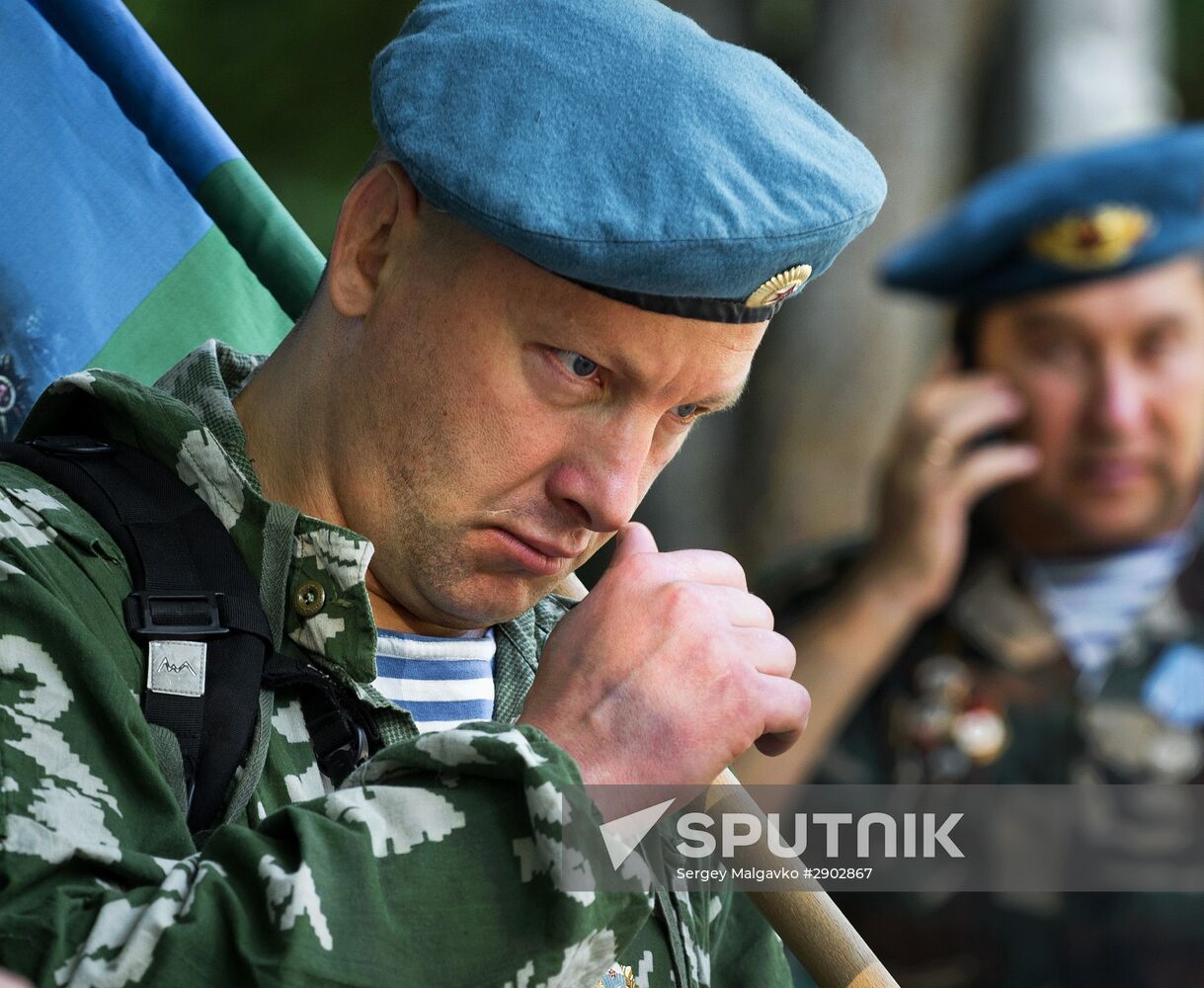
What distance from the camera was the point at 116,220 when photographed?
2.63 meters

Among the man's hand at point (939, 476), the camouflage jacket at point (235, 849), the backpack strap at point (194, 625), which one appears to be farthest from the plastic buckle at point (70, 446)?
the man's hand at point (939, 476)

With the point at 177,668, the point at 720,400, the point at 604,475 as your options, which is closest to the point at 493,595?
the point at 604,475

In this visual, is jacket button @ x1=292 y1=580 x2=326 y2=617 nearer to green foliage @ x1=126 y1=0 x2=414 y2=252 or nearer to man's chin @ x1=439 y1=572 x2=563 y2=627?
man's chin @ x1=439 y1=572 x2=563 y2=627

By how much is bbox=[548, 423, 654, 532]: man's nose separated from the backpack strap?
0.30m

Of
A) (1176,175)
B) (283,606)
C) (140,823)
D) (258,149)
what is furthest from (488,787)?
(258,149)

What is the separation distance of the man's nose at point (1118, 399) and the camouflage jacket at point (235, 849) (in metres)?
3.99

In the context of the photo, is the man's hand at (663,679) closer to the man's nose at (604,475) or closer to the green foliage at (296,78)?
the man's nose at (604,475)

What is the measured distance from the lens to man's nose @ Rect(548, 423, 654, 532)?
1.79 m

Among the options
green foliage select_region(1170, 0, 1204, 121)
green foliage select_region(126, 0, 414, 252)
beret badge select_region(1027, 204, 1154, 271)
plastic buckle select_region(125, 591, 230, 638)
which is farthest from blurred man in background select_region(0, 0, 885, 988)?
green foliage select_region(126, 0, 414, 252)

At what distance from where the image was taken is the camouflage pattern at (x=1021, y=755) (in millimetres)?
5078

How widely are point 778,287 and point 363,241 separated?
456 millimetres

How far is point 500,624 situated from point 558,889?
0.72m

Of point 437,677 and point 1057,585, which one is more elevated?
point 437,677

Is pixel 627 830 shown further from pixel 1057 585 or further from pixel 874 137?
pixel 874 137
